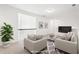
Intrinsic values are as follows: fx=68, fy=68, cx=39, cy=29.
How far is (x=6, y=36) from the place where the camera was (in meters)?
2.05

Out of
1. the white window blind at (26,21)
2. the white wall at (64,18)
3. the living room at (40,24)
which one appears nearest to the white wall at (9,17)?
the living room at (40,24)

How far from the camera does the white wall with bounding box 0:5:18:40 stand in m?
1.77

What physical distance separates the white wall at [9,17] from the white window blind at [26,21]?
0.13 metres

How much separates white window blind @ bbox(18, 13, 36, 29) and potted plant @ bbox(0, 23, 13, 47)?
43cm

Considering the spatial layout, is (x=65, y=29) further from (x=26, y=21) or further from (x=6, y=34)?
(x=6, y=34)

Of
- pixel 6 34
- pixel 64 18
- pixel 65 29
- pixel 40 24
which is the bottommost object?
pixel 6 34

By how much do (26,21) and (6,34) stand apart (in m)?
0.89

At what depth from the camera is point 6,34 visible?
2105mm

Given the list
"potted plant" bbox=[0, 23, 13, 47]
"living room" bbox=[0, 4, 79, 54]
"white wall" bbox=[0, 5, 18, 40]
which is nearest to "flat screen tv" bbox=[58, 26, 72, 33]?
"living room" bbox=[0, 4, 79, 54]

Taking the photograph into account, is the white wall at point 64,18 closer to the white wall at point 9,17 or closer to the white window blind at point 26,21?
the white window blind at point 26,21

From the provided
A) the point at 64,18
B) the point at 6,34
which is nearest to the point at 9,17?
the point at 6,34
